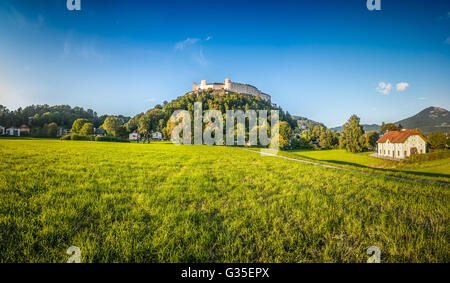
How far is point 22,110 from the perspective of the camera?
54344mm

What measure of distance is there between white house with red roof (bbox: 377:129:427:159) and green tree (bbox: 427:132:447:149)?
2.97ft

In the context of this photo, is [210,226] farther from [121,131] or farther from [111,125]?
[121,131]

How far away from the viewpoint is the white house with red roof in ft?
103

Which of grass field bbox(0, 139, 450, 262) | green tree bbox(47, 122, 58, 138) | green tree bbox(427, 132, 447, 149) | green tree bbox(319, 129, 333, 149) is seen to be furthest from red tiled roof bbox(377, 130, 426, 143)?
green tree bbox(47, 122, 58, 138)

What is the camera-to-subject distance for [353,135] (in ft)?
172

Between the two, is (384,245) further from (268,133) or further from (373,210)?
(268,133)

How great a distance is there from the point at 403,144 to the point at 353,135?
58.6 feet

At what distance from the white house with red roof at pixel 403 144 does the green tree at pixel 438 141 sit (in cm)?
90

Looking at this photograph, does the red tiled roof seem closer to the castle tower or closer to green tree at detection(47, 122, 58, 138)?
green tree at detection(47, 122, 58, 138)

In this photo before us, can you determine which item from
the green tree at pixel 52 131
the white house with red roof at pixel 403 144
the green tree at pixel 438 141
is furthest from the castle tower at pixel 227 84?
the green tree at pixel 438 141

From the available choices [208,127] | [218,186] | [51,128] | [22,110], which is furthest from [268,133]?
[22,110]

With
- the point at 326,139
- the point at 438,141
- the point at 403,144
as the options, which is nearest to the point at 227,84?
the point at 326,139
